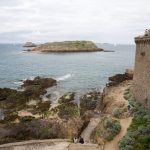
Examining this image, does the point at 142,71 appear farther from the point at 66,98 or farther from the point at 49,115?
the point at 66,98

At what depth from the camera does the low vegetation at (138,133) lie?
25.4 metres

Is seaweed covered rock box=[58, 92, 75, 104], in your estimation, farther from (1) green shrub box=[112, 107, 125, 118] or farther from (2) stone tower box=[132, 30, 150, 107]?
(1) green shrub box=[112, 107, 125, 118]

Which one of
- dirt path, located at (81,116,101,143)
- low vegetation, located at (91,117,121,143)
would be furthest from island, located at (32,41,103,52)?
low vegetation, located at (91,117,121,143)

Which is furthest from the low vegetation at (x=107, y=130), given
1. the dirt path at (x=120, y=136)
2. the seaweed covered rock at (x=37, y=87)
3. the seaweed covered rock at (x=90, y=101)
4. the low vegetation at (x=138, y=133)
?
the seaweed covered rock at (x=37, y=87)

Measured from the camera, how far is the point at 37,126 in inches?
1207

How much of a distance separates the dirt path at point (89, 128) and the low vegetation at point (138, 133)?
3.54m

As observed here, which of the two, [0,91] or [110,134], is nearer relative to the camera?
[110,134]

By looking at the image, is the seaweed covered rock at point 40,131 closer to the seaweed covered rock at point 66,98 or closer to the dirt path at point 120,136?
the dirt path at point 120,136

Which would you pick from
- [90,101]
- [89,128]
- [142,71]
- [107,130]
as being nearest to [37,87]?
[90,101]

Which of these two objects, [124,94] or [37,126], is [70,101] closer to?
[124,94]

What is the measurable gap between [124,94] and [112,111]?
704 centimetres

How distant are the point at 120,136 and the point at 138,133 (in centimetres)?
Result: 181

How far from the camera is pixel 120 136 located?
93.3 ft

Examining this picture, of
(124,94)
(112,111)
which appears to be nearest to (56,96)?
(124,94)
